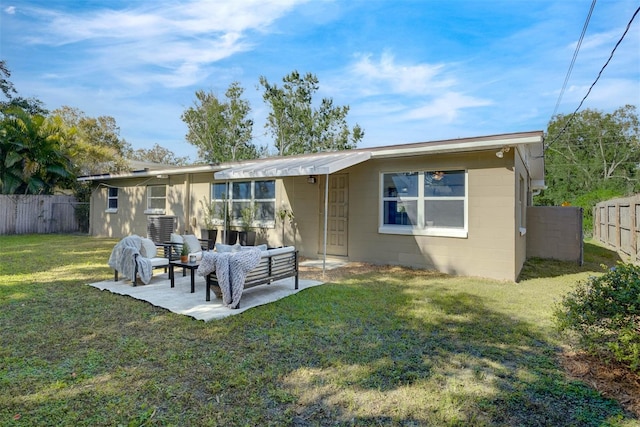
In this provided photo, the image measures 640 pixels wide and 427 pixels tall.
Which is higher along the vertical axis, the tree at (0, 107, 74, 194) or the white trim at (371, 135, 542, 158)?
the tree at (0, 107, 74, 194)

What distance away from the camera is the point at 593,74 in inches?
348

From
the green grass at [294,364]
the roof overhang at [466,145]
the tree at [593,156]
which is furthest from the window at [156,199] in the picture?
the tree at [593,156]

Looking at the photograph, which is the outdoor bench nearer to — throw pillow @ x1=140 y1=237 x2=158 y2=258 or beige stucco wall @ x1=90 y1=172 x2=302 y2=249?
throw pillow @ x1=140 y1=237 x2=158 y2=258

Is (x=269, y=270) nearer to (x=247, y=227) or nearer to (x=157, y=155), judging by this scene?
(x=247, y=227)

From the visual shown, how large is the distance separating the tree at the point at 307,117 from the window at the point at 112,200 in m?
13.5

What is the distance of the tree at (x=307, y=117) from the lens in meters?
26.3

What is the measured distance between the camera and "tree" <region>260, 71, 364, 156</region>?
86.2 feet

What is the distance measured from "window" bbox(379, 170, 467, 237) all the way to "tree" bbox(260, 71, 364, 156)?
18.2 meters

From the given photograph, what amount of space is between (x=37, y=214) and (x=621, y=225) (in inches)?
1014

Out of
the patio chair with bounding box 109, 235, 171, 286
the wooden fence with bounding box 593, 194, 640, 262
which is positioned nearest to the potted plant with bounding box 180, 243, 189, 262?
the patio chair with bounding box 109, 235, 171, 286

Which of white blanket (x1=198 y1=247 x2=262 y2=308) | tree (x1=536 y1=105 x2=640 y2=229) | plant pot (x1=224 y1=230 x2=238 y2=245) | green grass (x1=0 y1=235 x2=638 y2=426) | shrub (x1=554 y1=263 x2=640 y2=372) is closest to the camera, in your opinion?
green grass (x1=0 y1=235 x2=638 y2=426)

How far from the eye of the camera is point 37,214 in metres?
17.1

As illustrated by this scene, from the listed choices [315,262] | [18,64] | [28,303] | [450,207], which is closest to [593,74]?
[450,207]

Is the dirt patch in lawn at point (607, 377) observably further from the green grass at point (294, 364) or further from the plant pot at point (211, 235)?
the plant pot at point (211, 235)
